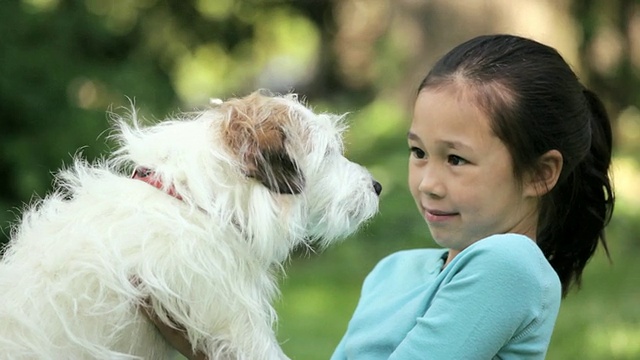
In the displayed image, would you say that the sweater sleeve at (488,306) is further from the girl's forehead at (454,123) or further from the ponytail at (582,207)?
the ponytail at (582,207)

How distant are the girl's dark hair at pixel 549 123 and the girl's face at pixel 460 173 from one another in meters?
0.04

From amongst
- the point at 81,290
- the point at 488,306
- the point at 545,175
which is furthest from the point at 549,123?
the point at 81,290

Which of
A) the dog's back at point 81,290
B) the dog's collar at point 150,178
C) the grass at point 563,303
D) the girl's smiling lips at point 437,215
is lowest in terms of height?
the grass at point 563,303

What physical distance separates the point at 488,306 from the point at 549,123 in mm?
572

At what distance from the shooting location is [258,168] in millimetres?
2746

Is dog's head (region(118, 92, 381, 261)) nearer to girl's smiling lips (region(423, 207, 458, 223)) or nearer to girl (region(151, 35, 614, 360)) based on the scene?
girl (region(151, 35, 614, 360))

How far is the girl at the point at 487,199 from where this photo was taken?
2.29 metres

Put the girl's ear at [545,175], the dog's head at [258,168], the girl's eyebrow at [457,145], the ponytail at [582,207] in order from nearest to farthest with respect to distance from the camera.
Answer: the girl's eyebrow at [457,145]
the girl's ear at [545,175]
the dog's head at [258,168]
the ponytail at [582,207]

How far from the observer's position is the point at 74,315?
8.22ft

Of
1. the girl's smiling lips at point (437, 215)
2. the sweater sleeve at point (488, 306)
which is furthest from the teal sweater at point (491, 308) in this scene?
the girl's smiling lips at point (437, 215)

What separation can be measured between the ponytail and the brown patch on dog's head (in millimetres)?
734

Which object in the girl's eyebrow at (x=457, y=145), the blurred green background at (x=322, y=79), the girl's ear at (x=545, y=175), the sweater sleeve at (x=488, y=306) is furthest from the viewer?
the blurred green background at (x=322, y=79)

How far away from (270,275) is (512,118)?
2.83ft

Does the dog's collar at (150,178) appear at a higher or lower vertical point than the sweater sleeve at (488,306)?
higher
